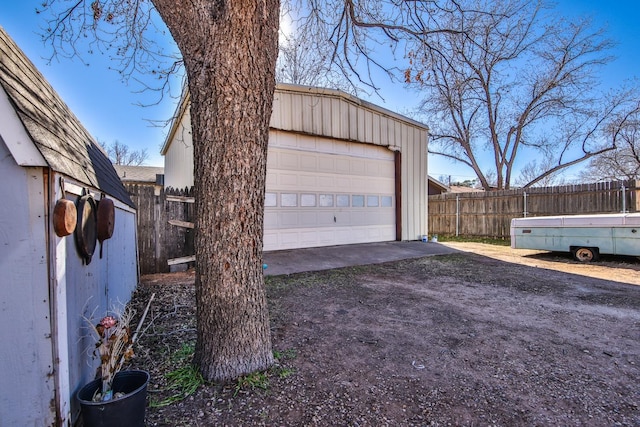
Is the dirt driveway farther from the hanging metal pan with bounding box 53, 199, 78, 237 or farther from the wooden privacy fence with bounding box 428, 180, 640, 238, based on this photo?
the wooden privacy fence with bounding box 428, 180, 640, 238

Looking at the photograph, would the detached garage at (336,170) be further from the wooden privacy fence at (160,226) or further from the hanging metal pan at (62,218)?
the hanging metal pan at (62,218)

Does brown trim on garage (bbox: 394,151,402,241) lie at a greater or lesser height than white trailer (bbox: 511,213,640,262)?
greater

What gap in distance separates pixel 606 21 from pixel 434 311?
48.8 ft

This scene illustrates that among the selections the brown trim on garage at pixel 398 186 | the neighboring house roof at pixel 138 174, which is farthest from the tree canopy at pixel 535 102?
the neighboring house roof at pixel 138 174

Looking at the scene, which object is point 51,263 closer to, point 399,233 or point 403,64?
point 403,64

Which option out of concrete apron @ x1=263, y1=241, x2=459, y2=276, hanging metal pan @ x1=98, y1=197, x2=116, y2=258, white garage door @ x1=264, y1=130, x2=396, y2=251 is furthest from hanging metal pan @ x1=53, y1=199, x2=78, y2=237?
white garage door @ x1=264, y1=130, x2=396, y2=251

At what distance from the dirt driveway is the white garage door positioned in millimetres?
3062

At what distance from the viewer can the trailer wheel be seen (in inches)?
270

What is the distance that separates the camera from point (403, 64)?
15.4 feet

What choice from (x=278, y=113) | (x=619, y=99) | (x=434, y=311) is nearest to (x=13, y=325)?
(x=434, y=311)

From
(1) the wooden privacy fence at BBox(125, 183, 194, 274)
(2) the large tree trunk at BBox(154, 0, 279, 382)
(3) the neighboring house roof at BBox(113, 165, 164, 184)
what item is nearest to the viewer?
(2) the large tree trunk at BBox(154, 0, 279, 382)

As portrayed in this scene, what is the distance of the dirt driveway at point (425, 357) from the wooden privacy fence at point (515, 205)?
20.3ft

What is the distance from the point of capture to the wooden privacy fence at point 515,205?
360 inches

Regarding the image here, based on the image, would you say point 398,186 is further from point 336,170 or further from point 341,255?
point 341,255
